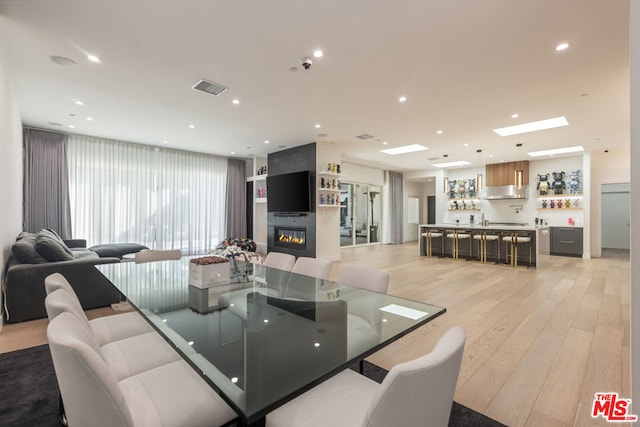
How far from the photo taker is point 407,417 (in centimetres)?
80

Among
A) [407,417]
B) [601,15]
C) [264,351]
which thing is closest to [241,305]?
[264,351]

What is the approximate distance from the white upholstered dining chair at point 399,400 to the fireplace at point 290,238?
6.03 metres

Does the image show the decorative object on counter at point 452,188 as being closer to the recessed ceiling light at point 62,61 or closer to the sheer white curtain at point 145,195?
the sheer white curtain at point 145,195

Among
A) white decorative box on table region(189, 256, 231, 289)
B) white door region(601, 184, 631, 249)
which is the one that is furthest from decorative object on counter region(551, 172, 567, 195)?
white decorative box on table region(189, 256, 231, 289)

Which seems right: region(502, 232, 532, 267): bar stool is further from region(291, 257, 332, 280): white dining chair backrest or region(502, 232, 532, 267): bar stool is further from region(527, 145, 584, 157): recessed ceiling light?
region(291, 257, 332, 280): white dining chair backrest

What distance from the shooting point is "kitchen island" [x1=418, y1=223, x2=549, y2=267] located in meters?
6.47

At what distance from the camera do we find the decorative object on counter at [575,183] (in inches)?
316

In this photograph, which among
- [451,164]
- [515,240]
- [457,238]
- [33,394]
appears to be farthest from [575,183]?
[33,394]

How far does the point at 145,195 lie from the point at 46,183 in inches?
71.4

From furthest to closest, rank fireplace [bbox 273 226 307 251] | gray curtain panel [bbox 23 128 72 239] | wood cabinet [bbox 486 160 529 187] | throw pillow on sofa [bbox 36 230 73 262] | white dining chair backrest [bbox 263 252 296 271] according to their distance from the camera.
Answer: wood cabinet [bbox 486 160 529 187] → fireplace [bbox 273 226 307 251] → gray curtain panel [bbox 23 128 72 239] → throw pillow on sofa [bbox 36 230 73 262] → white dining chair backrest [bbox 263 252 296 271]

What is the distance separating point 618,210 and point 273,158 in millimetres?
10771

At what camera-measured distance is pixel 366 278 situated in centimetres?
216

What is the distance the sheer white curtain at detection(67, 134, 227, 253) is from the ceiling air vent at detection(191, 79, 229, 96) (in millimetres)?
4310

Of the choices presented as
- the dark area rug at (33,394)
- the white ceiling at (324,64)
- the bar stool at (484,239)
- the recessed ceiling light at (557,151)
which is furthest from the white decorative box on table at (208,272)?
the recessed ceiling light at (557,151)
